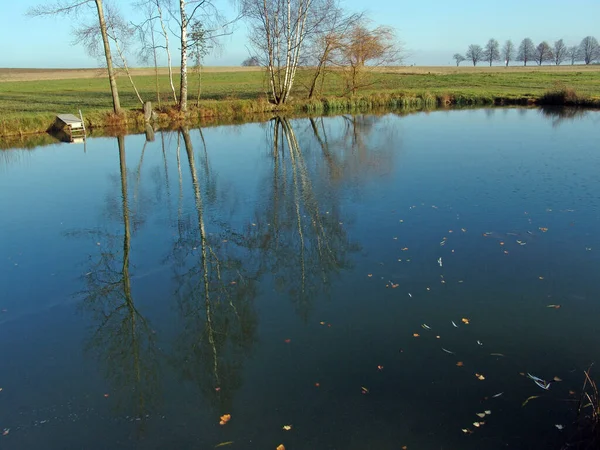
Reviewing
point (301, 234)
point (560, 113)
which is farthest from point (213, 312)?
point (560, 113)

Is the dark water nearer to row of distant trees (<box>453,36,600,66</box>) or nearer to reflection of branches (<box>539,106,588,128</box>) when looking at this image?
reflection of branches (<box>539,106,588,128</box>)

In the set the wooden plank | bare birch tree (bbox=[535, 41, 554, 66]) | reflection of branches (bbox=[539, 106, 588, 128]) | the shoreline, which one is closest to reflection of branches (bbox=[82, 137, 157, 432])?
the wooden plank

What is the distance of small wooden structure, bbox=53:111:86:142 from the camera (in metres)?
20.2

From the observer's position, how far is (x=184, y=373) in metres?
4.82

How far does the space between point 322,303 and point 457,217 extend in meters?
4.08

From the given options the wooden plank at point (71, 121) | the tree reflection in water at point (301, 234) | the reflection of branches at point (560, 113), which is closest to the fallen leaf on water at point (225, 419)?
the tree reflection in water at point (301, 234)

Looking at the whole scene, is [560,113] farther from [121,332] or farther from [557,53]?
[557,53]

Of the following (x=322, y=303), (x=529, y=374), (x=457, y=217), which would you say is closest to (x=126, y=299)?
(x=322, y=303)

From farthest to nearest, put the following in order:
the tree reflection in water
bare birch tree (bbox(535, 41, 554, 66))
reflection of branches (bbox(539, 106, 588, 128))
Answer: bare birch tree (bbox(535, 41, 554, 66)) → reflection of branches (bbox(539, 106, 588, 128)) → the tree reflection in water

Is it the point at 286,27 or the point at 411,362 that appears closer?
the point at 411,362

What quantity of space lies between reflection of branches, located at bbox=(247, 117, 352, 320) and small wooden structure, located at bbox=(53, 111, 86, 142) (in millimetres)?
11609

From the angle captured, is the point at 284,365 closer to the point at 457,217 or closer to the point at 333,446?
the point at 333,446

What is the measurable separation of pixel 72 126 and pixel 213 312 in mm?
17432

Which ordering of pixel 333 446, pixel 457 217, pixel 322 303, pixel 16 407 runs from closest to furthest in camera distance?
pixel 333 446
pixel 16 407
pixel 322 303
pixel 457 217
